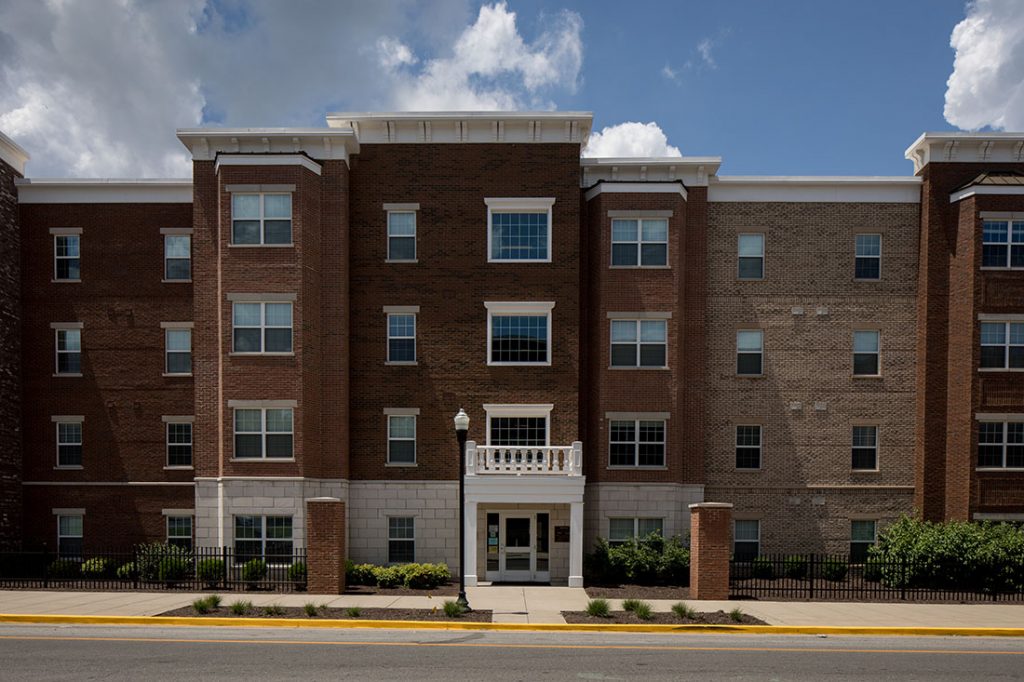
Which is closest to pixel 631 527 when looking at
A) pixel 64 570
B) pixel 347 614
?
pixel 347 614

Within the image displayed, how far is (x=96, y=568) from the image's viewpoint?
2198 cm

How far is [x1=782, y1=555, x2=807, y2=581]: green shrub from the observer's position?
76.0 feet

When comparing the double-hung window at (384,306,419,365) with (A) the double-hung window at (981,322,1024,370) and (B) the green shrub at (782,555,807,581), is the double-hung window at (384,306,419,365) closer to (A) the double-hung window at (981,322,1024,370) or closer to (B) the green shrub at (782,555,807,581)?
(B) the green shrub at (782,555,807,581)

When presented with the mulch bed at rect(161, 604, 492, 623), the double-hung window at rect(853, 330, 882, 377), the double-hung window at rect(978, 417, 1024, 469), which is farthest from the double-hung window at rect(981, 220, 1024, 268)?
the mulch bed at rect(161, 604, 492, 623)

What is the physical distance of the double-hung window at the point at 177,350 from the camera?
25.9 meters

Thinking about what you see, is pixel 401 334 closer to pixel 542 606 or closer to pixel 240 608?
pixel 542 606

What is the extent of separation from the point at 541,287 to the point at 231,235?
10074mm

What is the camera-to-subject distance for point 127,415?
25.9m

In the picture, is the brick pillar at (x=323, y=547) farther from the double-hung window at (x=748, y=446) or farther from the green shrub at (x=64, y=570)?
the double-hung window at (x=748, y=446)

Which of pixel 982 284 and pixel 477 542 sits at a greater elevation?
pixel 982 284

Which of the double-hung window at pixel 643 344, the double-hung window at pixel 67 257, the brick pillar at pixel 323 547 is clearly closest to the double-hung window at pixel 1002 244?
the double-hung window at pixel 643 344

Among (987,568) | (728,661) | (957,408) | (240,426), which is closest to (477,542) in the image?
(240,426)

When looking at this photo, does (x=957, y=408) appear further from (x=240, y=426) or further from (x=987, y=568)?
(x=240, y=426)

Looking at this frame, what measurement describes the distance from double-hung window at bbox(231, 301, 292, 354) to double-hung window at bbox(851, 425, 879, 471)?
19632 millimetres
